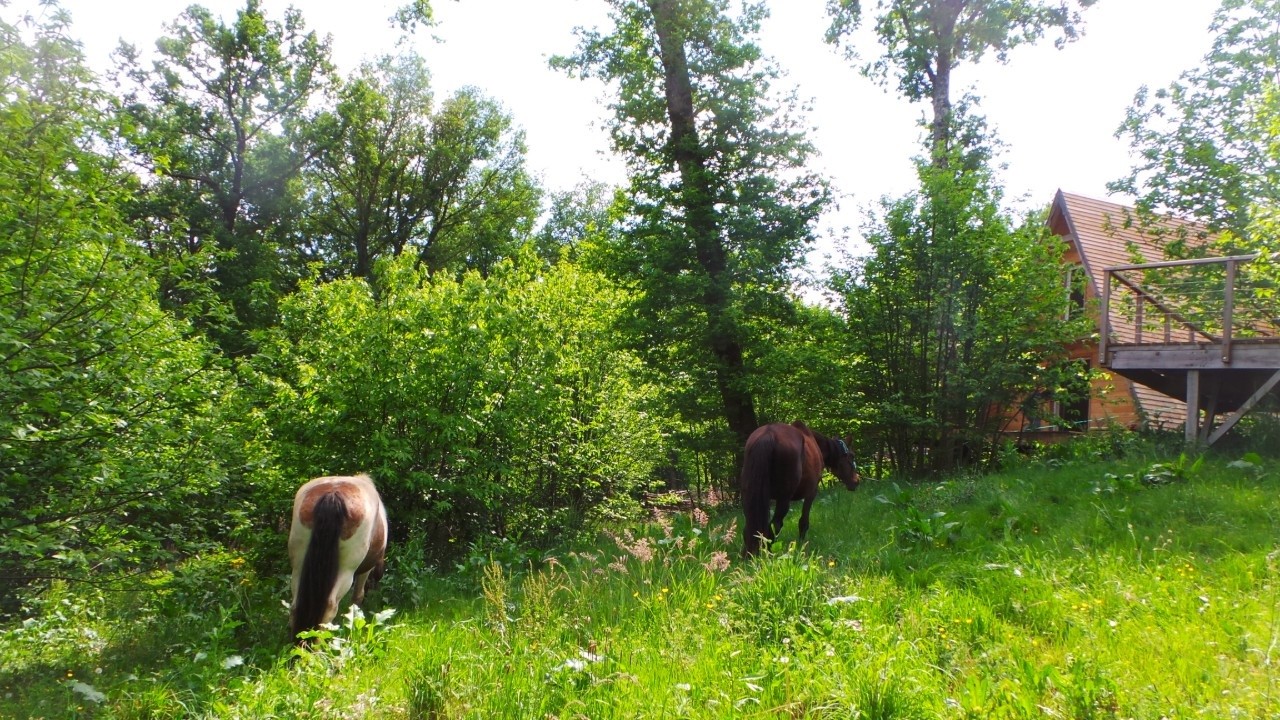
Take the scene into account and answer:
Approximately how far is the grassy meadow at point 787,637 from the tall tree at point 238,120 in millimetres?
19210

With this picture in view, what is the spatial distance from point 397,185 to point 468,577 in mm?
Answer: 24820

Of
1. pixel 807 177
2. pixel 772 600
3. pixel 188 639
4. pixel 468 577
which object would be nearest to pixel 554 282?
pixel 807 177

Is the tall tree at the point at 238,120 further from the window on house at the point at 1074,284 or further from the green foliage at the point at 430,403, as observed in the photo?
the window on house at the point at 1074,284

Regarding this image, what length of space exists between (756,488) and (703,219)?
7.43 meters

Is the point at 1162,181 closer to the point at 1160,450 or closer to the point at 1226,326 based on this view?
the point at 1226,326

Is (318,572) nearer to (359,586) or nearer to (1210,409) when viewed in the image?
(359,586)

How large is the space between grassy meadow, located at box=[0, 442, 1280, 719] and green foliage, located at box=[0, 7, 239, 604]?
85cm

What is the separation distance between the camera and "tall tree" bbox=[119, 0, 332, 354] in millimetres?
24797

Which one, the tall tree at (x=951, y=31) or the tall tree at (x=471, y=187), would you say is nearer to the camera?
the tall tree at (x=951, y=31)

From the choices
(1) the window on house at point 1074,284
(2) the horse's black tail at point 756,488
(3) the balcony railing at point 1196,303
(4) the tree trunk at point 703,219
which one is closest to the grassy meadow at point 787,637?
(2) the horse's black tail at point 756,488

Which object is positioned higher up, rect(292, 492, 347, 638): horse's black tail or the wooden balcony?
the wooden balcony

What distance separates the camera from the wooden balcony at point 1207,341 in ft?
34.4

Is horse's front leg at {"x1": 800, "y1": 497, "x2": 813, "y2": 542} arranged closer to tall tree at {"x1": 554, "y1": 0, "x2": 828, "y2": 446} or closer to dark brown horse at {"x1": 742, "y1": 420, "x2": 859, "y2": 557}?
dark brown horse at {"x1": 742, "y1": 420, "x2": 859, "y2": 557}

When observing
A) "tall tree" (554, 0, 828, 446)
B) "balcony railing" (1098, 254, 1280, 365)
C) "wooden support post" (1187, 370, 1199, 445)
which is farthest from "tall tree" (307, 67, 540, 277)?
"wooden support post" (1187, 370, 1199, 445)
